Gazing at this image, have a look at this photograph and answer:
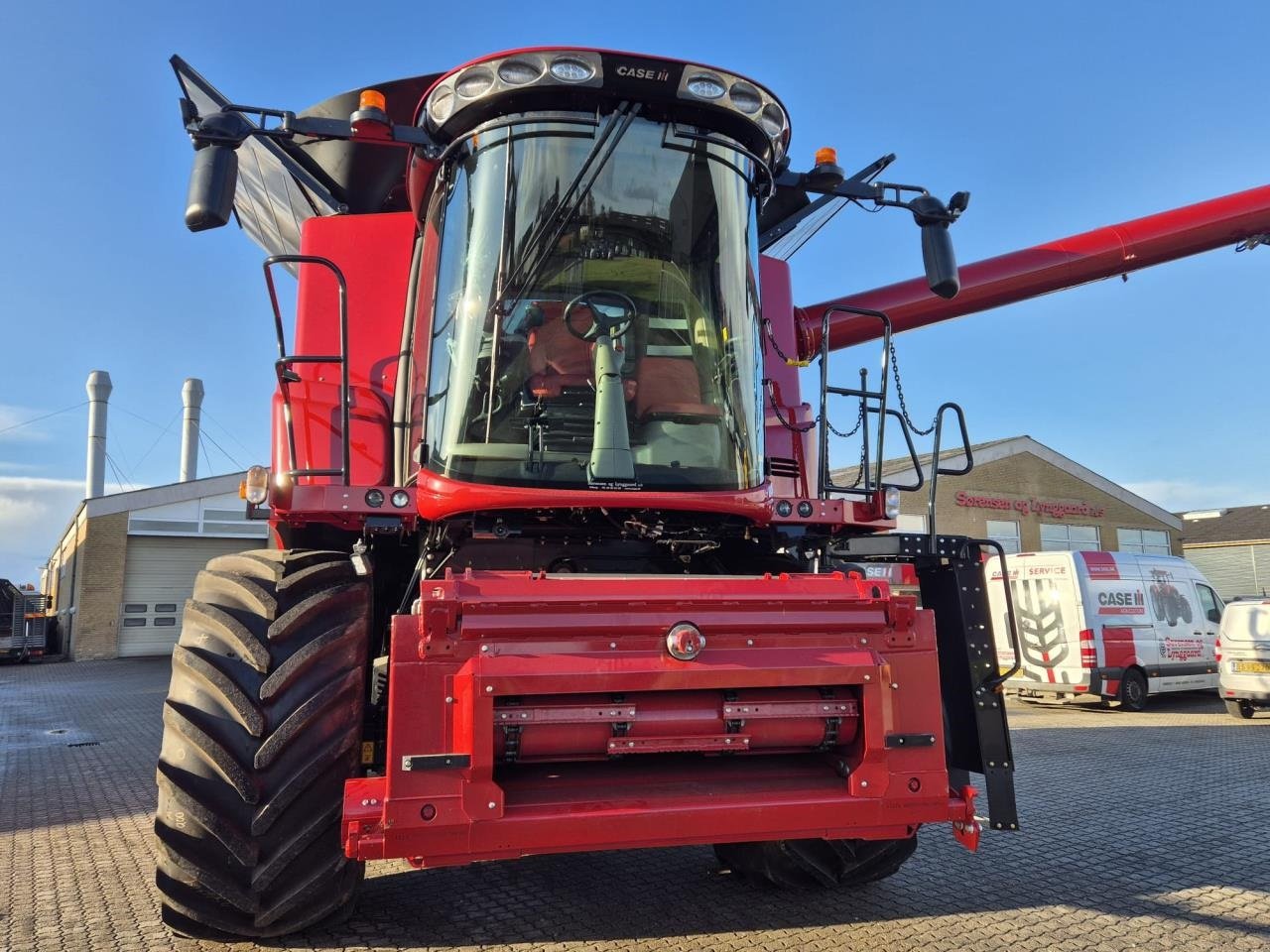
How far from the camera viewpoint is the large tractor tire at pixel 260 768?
3145 mm

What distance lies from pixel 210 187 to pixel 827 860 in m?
3.84

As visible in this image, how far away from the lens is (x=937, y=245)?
4.48 meters

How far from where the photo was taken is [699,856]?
486 centimetres

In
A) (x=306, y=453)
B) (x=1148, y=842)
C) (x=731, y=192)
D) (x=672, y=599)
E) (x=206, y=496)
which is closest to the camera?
(x=672, y=599)

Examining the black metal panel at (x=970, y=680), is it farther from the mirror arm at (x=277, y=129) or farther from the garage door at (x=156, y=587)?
the garage door at (x=156, y=587)

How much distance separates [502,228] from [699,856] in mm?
3332

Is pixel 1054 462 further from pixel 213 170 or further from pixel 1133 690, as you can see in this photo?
pixel 213 170

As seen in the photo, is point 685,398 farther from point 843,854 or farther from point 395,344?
point 843,854

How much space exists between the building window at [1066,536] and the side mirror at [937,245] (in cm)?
2995

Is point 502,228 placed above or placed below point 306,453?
above

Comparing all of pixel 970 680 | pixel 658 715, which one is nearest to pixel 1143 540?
pixel 970 680

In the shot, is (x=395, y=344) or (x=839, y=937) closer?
(x=839, y=937)

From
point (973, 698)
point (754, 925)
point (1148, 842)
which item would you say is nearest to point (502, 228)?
point (973, 698)

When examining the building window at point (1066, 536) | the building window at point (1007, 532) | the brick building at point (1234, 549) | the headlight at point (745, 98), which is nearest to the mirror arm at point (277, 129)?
the headlight at point (745, 98)
